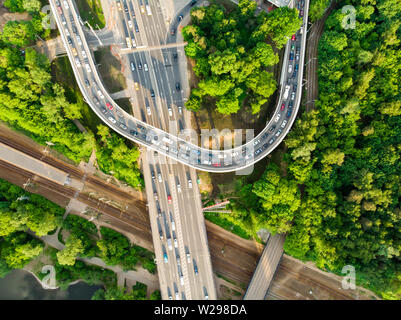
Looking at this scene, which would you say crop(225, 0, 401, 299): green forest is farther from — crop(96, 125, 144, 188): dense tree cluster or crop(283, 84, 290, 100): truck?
crop(96, 125, 144, 188): dense tree cluster

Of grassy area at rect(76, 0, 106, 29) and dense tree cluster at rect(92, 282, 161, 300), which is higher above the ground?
grassy area at rect(76, 0, 106, 29)

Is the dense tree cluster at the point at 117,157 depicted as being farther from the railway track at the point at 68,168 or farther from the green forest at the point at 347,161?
the green forest at the point at 347,161

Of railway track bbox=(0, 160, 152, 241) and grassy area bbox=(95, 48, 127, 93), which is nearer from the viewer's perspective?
grassy area bbox=(95, 48, 127, 93)

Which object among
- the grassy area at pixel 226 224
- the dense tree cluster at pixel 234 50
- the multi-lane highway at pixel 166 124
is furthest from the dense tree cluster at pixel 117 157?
the grassy area at pixel 226 224

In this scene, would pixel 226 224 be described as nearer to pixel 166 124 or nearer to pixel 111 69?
pixel 166 124

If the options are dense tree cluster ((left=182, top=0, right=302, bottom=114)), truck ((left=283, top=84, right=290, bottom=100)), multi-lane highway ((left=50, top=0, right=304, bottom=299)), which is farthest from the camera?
truck ((left=283, top=84, right=290, bottom=100))

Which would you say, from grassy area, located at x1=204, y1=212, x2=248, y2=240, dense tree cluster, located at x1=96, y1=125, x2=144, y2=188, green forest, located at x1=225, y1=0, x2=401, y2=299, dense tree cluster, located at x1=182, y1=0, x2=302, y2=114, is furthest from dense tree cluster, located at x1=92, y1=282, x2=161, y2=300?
dense tree cluster, located at x1=182, y1=0, x2=302, y2=114

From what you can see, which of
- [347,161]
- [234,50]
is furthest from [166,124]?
[347,161]
